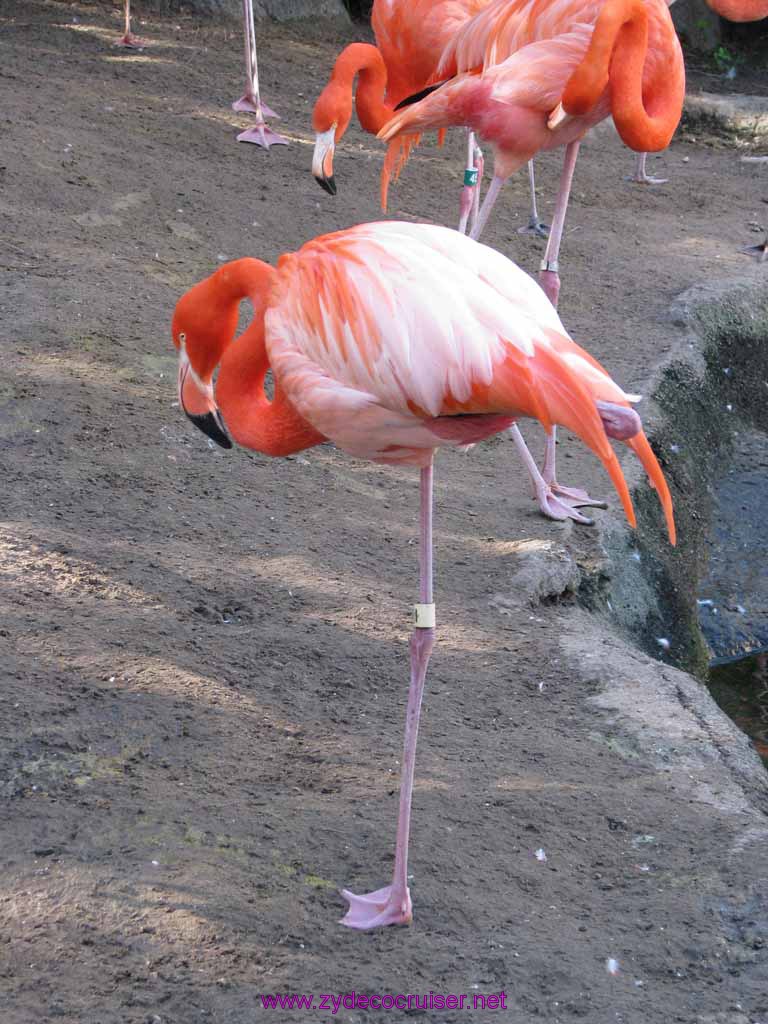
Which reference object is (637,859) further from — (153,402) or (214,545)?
(153,402)

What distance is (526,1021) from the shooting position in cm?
216

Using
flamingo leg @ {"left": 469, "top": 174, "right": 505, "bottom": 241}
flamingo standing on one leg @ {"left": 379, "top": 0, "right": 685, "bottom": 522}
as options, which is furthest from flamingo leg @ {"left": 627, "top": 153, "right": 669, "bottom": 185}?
flamingo leg @ {"left": 469, "top": 174, "right": 505, "bottom": 241}

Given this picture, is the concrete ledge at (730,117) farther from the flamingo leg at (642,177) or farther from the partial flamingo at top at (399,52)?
the partial flamingo at top at (399,52)

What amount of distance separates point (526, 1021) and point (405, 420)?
1.11m

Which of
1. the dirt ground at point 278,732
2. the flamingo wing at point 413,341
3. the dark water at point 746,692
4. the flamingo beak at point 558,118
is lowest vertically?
the dark water at point 746,692

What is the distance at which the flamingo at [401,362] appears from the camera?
2.12m

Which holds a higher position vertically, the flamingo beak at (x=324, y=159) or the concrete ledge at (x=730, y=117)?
the flamingo beak at (x=324, y=159)

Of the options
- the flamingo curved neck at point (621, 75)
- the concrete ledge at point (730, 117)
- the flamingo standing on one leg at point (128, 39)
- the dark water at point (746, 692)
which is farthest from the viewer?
the concrete ledge at point (730, 117)

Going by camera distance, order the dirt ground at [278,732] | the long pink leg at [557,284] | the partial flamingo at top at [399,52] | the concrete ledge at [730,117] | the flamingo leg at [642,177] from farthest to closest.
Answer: the concrete ledge at [730,117] → the flamingo leg at [642,177] → the partial flamingo at top at [399,52] → the long pink leg at [557,284] → the dirt ground at [278,732]

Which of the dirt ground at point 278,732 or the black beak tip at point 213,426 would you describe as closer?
the dirt ground at point 278,732

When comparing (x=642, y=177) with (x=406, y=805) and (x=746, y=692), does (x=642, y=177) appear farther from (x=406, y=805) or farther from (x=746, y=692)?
(x=406, y=805)

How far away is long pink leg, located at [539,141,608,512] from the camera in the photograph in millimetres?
4008

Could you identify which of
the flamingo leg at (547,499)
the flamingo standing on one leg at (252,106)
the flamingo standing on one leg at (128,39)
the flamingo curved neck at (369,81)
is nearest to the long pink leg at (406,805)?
the flamingo leg at (547,499)

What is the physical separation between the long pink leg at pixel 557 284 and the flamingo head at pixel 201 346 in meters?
1.58
